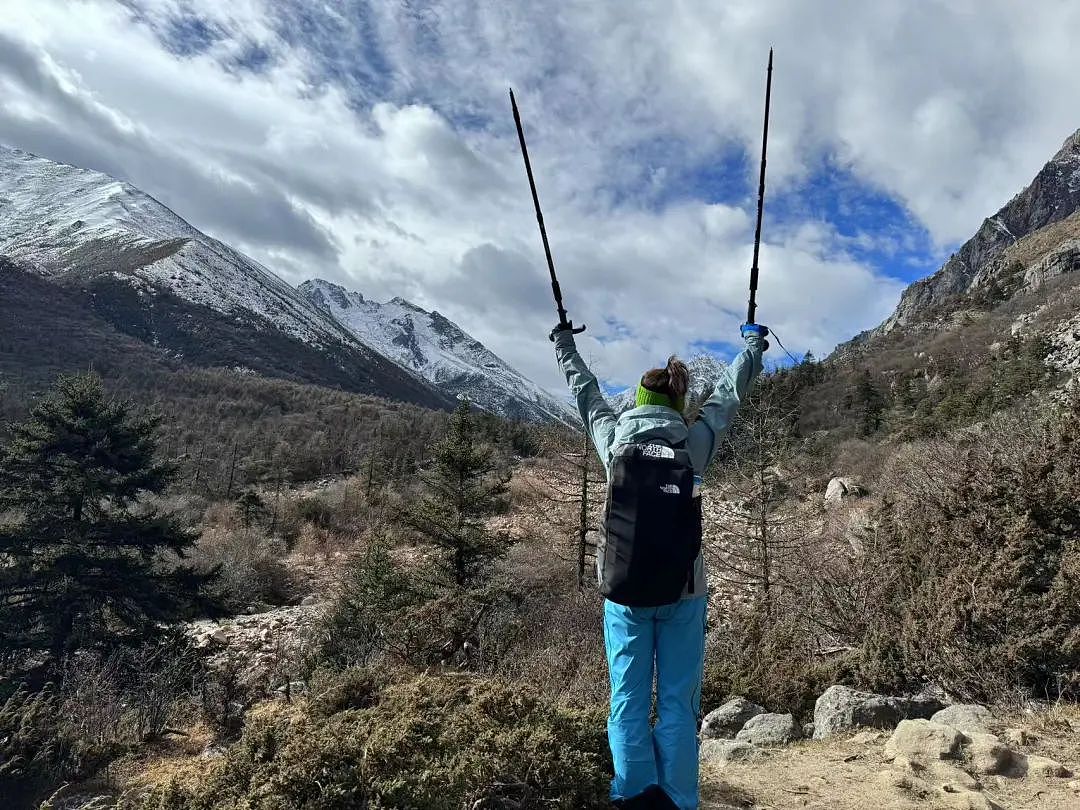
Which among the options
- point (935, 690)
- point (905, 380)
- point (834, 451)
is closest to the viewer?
point (935, 690)

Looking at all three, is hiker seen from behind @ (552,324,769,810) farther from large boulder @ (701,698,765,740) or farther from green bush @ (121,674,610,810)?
large boulder @ (701,698,765,740)

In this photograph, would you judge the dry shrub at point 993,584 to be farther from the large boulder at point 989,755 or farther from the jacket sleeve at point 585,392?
the jacket sleeve at point 585,392

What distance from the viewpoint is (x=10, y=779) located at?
4.59m

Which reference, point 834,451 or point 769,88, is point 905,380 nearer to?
point 834,451

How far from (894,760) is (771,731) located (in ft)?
3.07

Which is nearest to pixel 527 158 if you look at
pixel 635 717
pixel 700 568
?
pixel 700 568

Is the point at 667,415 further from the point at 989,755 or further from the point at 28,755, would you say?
the point at 28,755

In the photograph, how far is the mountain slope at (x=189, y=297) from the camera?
123938mm

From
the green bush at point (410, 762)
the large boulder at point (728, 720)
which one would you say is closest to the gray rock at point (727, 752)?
the large boulder at point (728, 720)

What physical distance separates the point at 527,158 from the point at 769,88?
5.32ft

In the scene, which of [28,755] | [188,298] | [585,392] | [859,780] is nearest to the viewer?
[585,392]

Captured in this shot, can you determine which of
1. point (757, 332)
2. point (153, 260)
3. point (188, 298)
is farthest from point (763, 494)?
point (153, 260)

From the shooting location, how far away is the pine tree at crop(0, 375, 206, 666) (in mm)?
13266

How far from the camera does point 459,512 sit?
45.9 ft
